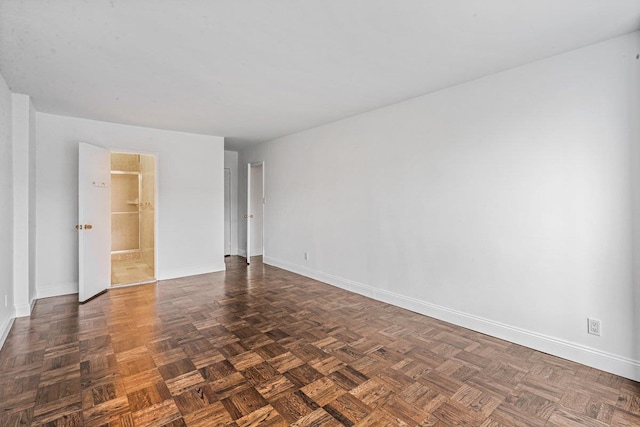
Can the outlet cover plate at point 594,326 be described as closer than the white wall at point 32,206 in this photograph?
Yes

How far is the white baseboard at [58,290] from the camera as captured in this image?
4.41m

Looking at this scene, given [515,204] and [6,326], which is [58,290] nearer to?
[6,326]

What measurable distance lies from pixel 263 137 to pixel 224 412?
498 centimetres

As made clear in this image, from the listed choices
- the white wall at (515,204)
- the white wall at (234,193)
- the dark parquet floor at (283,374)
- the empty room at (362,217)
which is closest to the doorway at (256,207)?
the white wall at (234,193)

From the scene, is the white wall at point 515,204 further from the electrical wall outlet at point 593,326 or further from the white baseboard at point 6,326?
the white baseboard at point 6,326

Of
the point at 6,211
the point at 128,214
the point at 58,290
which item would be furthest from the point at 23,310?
the point at 128,214

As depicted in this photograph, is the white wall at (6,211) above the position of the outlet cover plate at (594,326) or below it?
above

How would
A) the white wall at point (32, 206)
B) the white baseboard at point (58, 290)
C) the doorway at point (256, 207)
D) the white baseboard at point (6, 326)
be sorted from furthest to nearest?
the doorway at point (256, 207) → the white baseboard at point (58, 290) → the white wall at point (32, 206) → the white baseboard at point (6, 326)

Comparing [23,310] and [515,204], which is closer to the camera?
[515,204]

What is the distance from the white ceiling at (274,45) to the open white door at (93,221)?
2.73 ft

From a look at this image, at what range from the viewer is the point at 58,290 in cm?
452

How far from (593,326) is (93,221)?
5.66 metres

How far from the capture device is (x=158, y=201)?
5363 mm

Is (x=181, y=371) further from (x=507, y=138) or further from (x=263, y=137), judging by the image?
(x=263, y=137)
